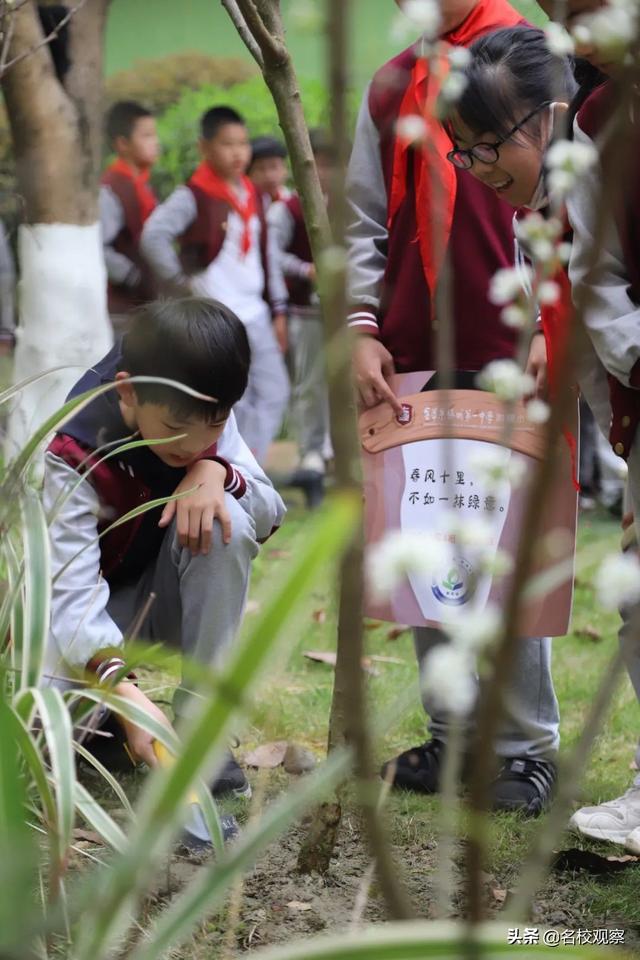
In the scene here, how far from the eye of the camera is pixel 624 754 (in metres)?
2.69

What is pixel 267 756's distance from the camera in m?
2.55

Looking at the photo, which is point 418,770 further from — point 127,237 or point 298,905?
point 127,237

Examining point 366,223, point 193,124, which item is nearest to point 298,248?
point 193,124

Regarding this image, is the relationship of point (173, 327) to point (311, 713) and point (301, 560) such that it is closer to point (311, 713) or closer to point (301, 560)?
point (311, 713)

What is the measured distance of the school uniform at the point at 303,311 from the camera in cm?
645

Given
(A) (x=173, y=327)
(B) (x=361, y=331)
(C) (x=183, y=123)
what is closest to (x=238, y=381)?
(A) (x=173, y=327)

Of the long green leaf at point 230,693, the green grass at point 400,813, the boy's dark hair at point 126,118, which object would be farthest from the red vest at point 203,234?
the long green leaf at point 230,693

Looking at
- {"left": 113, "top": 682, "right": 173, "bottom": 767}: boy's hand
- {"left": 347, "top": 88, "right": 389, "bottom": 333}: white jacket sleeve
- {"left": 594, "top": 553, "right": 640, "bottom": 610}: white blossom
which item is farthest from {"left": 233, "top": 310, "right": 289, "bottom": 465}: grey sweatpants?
{"left": 594, "top": 553, "right": 640, "bottom": 610}: white blossom

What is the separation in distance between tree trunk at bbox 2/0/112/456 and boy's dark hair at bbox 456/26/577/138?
→ 7.76ft

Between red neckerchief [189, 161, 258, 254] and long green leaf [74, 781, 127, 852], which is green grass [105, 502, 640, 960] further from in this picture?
red neckerchief [189, 161, 258, 254]

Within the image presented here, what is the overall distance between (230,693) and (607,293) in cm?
131

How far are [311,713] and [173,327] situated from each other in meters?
1.12

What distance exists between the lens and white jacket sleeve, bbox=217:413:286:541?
7.72 feet

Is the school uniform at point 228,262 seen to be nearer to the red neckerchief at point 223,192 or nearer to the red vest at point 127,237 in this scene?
the red neckerchief at point 223,192
